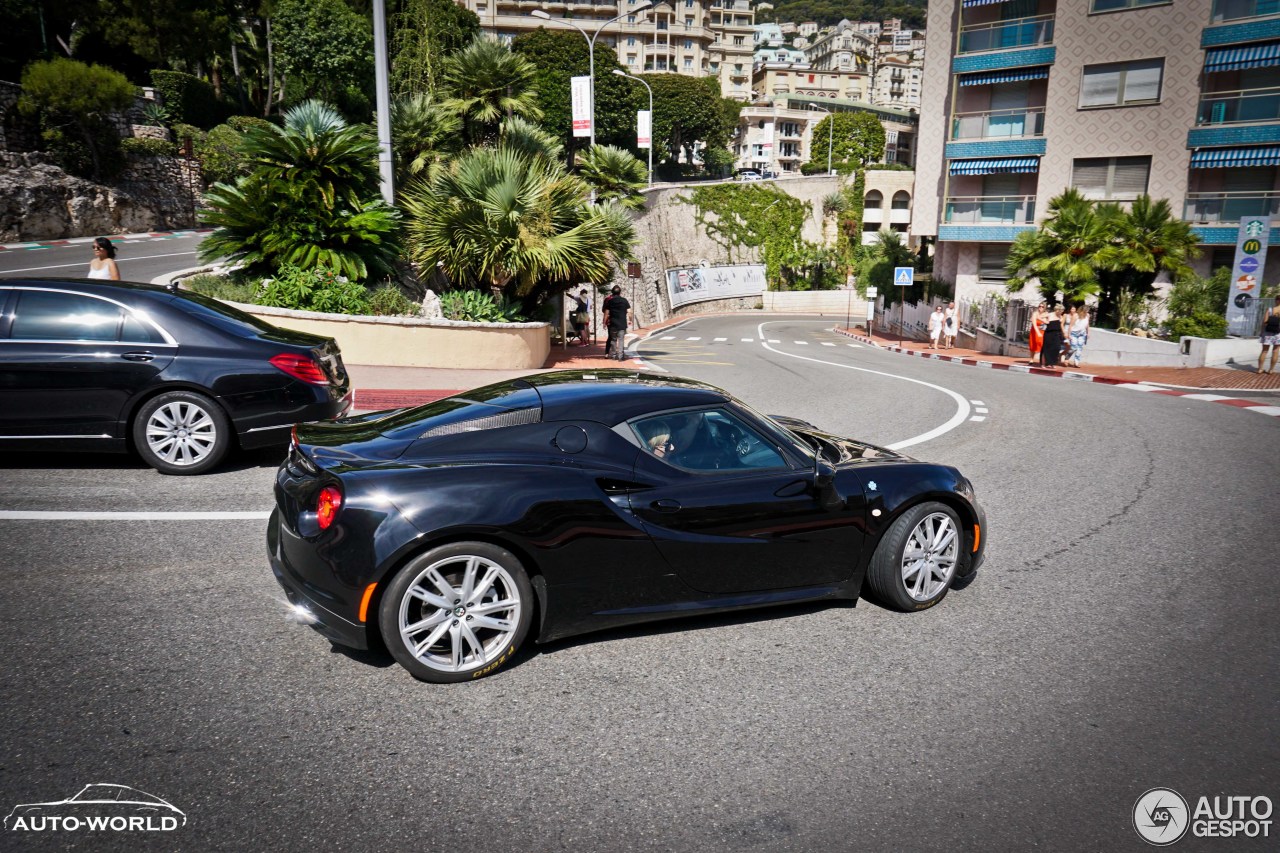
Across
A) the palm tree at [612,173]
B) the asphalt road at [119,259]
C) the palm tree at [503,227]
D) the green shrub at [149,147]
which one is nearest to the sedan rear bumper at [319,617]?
the palm tree at [503,227]

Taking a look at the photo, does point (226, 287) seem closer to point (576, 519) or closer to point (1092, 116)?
point (576, 519)

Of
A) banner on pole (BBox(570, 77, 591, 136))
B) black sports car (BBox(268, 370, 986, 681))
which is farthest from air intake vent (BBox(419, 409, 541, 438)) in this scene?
banner on pole (BBox(570, 77, 591, 136))

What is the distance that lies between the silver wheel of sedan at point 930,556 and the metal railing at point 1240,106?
3453 centimetres

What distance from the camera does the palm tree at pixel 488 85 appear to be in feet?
84.9

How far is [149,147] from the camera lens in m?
38.6

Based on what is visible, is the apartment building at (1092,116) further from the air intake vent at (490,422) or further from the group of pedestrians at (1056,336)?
the air intake vent at (490,422)

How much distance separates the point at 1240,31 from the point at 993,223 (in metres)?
10.1

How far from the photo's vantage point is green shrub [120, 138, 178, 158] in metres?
37.8

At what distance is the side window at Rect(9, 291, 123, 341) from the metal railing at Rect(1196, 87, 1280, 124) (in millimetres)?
36461

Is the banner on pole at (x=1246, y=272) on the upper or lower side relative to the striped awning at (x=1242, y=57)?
lower

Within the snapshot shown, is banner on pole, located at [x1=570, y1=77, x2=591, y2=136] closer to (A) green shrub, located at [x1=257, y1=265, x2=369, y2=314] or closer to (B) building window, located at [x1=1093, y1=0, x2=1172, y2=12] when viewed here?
(A) green shrub, located at [x1=257, y1=265, x2=369, y2=314]

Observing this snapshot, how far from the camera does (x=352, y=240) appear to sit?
49.9 ft

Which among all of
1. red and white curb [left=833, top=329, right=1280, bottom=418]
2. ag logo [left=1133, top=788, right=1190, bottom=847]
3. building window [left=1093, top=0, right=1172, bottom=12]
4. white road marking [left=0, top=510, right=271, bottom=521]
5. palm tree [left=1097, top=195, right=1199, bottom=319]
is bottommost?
red and white curb [left=833, top=329, right=1280, bottom=418]

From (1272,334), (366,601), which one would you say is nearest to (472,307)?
(366,601)
